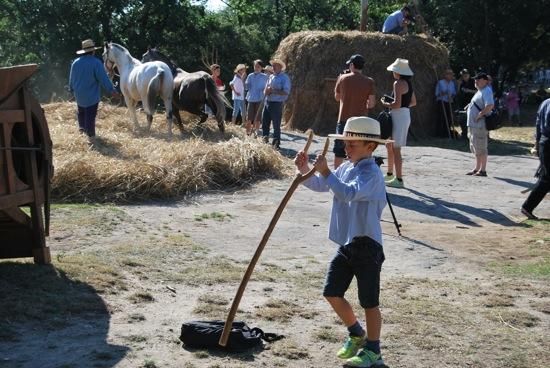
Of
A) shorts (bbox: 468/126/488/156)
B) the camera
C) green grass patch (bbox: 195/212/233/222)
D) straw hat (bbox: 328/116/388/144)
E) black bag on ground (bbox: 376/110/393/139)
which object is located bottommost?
green grass patch (bbox: 195/212/233/222)

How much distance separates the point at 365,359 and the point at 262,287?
6.71 ft

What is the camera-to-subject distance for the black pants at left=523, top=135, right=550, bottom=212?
414 inches

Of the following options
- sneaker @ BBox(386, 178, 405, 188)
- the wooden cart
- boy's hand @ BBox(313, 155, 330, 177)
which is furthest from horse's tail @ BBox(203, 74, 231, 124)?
boy's hand @ BBox(313, 155, 330, 177)

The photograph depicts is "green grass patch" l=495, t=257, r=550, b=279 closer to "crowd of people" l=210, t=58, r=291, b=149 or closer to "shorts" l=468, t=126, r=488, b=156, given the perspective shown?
"shorts" l=468, t=126, r=488, b=156

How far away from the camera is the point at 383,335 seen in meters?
5.93

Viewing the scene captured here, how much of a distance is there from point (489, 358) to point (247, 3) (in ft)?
124

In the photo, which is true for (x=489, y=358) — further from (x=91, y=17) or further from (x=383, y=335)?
(x=91, y=17)

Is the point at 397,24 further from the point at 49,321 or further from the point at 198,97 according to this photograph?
the point at 49,321

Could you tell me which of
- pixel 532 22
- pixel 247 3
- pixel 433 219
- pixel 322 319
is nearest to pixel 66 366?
pixel 322 319

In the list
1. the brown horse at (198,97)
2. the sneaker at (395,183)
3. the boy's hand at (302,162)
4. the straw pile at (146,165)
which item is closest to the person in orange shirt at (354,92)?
the sneaker at (395,183)

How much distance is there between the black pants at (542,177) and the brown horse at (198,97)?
6902 millimetres

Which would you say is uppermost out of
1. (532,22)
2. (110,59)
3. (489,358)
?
(532,22)

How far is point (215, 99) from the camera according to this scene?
639 inches

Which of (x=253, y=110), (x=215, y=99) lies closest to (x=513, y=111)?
(x=253, y=110)
